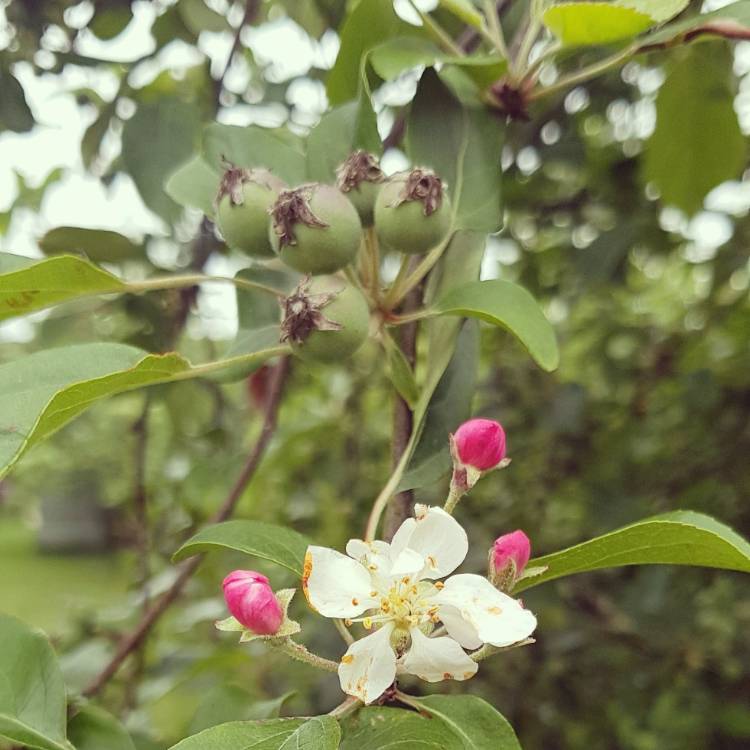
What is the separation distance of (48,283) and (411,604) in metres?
0.43

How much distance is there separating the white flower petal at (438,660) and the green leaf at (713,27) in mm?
622

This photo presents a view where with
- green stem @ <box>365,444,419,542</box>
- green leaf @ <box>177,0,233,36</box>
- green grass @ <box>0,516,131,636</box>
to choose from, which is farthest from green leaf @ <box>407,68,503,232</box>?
green grass @ <box>0,516,131,636</box>

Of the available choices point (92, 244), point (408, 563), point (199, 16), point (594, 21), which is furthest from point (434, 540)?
point (199, 16)

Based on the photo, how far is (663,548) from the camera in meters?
0.60

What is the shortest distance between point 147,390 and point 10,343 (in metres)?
1.56

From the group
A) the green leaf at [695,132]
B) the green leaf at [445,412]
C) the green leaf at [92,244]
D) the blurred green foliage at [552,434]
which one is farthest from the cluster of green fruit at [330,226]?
the green leaf at [695,132]

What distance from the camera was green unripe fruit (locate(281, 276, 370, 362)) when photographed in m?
0.71

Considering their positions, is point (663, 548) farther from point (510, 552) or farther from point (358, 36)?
point (358, 36)

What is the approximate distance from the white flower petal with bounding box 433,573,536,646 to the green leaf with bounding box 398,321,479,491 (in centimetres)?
14

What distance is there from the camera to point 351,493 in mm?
2176

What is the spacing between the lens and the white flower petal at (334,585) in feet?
1.98

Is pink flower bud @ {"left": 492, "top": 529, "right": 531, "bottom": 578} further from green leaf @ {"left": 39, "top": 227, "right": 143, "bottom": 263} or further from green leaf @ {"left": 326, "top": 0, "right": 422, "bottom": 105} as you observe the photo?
green leaf @ {"left": 39, "top": 227, "right": 143, "bottom": 263}

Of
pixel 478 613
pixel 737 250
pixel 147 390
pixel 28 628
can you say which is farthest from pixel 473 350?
pixel 737 250

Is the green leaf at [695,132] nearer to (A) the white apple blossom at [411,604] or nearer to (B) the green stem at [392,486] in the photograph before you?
(B) the green stem at [392,486]
